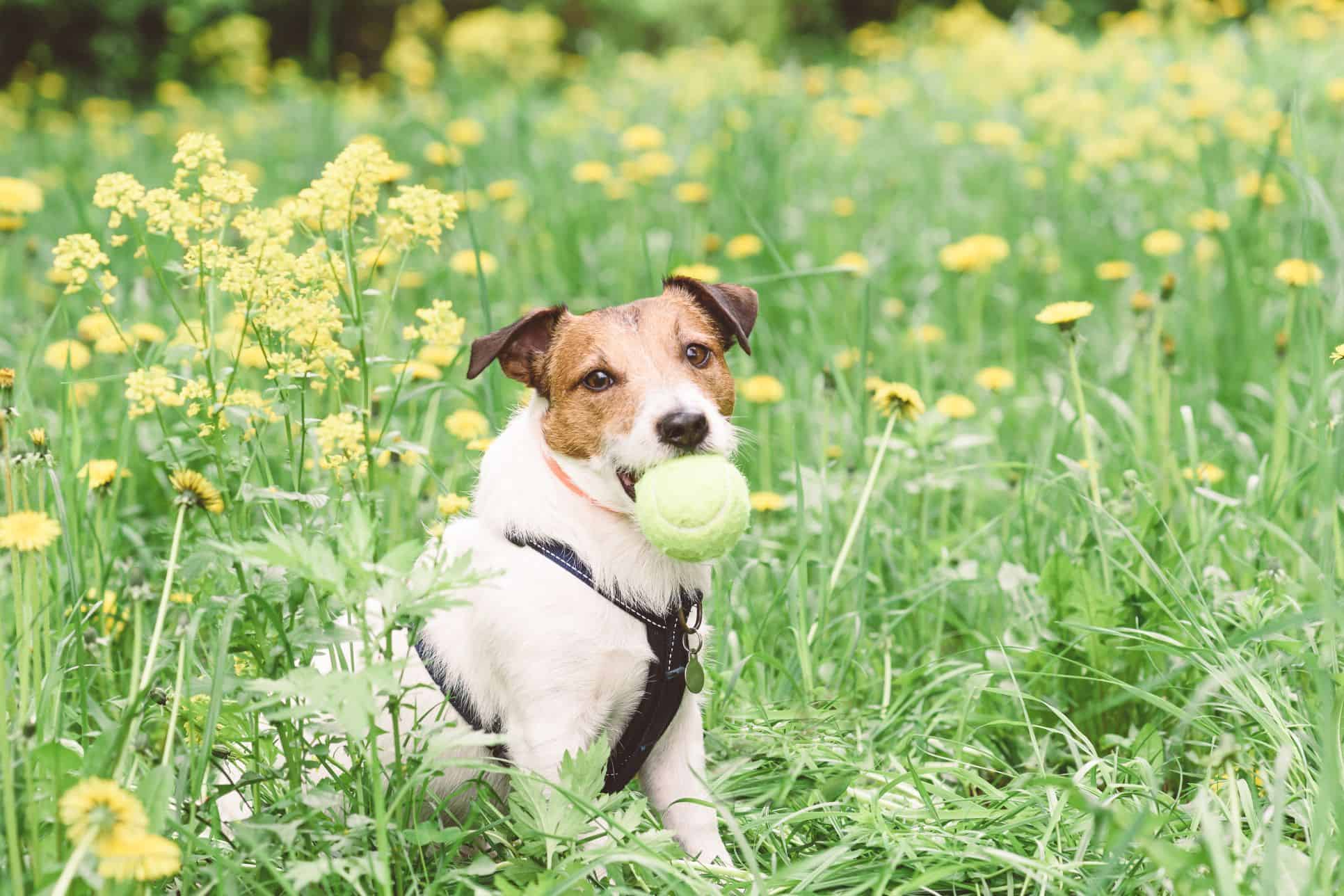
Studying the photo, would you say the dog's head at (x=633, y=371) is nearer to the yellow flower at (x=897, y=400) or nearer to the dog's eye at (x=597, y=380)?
the dog's eye at (x=597, y=380)

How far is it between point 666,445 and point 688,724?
589 mm

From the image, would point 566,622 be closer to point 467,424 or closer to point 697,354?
point 697,354

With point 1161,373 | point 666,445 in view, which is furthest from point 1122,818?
point 1161,373

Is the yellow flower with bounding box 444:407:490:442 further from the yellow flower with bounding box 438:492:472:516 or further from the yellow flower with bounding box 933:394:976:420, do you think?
the yellow flower with bounding box 933:394:976:420

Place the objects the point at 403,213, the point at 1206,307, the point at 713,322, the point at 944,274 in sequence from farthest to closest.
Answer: the point at 944,274 → the point at 1206,307 → the point at 713,322 → the point at 403,213

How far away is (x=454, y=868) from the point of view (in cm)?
198

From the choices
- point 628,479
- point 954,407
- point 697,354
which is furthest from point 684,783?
point 954,407

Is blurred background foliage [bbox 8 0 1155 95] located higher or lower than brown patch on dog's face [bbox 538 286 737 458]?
higher

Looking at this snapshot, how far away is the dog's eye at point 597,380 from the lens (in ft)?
7.83

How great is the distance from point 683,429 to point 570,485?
11.8 inches

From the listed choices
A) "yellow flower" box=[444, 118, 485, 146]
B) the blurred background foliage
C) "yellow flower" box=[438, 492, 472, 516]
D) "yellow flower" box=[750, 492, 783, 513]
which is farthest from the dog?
the blurred background foliage

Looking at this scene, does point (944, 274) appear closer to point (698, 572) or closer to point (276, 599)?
point (698, 572)

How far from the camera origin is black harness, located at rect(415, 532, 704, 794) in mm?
2256

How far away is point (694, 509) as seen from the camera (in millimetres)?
2098
